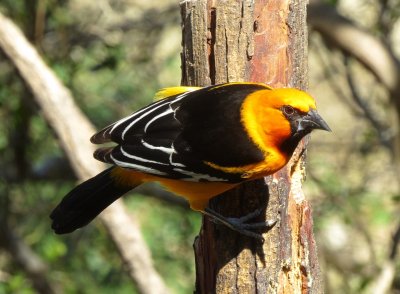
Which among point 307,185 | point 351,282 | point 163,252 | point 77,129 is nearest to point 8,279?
point 163,252

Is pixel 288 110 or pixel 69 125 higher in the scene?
pixel 288 110

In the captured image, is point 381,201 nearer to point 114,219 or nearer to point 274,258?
point 114,219

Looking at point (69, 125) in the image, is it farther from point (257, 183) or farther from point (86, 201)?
point (257, 183)

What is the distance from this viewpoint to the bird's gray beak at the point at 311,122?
2.94m

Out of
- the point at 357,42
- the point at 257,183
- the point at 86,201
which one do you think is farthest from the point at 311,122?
the point at 357,42

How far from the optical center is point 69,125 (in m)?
4.35

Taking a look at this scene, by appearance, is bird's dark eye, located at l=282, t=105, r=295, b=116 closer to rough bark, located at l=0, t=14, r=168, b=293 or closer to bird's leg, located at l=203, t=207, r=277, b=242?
bird's leg, located at l=203, t=207, r=277, b=242

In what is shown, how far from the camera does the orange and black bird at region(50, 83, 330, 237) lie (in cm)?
298

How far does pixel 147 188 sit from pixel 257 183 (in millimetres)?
2872

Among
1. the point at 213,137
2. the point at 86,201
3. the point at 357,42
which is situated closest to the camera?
the point at 213,137

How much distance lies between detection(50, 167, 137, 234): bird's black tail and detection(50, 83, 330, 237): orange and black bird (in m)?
0.22

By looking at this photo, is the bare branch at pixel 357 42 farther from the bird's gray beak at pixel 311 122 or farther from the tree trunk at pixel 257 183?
the bird's gray beak at pixel 311 122

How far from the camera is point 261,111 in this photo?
3.05 metres

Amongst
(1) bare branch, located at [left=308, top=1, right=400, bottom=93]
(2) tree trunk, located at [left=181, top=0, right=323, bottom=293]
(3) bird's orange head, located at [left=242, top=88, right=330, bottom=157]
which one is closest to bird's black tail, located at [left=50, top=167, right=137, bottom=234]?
(2) tree trunk, located at [left=181, top=0, right=323, bottom=293]
